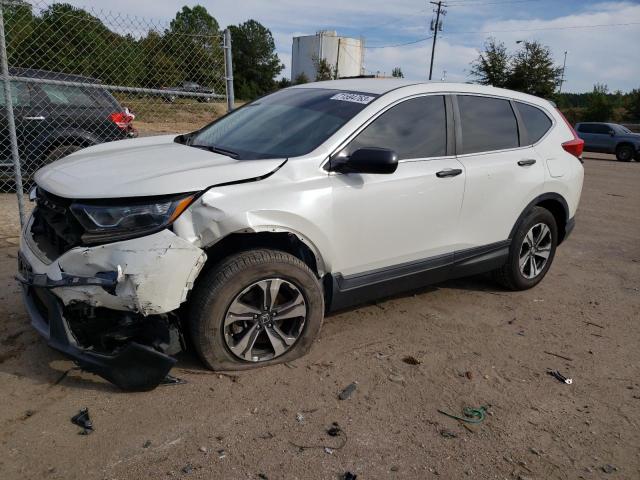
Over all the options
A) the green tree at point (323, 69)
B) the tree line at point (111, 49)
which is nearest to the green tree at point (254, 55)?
the green tree at point (323, 69)

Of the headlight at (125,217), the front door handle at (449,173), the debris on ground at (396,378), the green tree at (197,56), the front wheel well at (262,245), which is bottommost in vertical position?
the debris on ground at (396,378)

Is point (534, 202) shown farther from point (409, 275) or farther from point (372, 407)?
point (372, 407)

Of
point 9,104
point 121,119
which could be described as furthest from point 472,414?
point 121,119

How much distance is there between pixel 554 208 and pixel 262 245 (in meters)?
3.06

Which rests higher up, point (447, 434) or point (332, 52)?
point (332, 52)

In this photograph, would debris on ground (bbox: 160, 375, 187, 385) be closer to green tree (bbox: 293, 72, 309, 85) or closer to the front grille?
the front grille

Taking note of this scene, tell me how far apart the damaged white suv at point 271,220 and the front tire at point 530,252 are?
4 centimetres

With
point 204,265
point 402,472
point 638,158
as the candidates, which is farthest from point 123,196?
point 638,158

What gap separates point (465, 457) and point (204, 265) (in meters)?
1.72

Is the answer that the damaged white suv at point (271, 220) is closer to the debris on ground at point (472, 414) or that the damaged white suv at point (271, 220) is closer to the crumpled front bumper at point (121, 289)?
the crumpled front bumper at point (121, 289)

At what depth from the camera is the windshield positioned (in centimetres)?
351

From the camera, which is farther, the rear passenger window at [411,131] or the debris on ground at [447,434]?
the rear passenger window at [411,131]

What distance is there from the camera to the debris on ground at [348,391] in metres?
3.12

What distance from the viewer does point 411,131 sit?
384 cm
